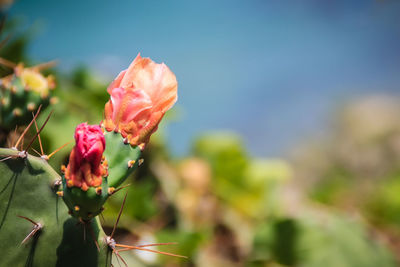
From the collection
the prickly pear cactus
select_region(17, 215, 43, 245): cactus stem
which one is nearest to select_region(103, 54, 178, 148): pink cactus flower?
the prickly pear cactus

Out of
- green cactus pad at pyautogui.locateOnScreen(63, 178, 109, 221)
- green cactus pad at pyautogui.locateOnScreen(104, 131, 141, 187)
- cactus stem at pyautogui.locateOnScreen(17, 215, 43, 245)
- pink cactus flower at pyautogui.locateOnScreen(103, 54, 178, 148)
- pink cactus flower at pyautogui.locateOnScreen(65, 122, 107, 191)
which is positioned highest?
pink cactus flower at pyautogui.locateOnScreen(103, 54, 178, 148)

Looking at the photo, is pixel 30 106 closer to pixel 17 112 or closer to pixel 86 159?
pixel 17 112

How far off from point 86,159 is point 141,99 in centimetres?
7

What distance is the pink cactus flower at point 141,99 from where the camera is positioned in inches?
12.6

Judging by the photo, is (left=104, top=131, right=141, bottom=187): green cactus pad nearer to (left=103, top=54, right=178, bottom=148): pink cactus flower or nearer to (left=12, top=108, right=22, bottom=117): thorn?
(left=103, top=54, right=178, bottom=148): pink cactus flower

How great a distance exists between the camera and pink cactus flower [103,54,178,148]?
1.05 feet

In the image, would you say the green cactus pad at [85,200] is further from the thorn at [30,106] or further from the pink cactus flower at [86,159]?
the thorn at [30,106]

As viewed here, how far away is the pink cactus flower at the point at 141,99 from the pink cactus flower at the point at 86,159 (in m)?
0.04

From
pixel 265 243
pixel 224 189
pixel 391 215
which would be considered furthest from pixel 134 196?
pixel 391 215

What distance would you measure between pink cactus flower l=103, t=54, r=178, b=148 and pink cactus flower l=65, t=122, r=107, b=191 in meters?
0.04

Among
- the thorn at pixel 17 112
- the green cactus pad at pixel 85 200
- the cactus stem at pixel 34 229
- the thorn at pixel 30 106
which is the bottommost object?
the cactus stem at pixel 34 229

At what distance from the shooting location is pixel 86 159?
28 cm

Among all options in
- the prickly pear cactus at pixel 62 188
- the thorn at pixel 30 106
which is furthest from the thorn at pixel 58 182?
the thorn at pixel 30 106

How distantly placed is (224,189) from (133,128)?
1.04 meters
